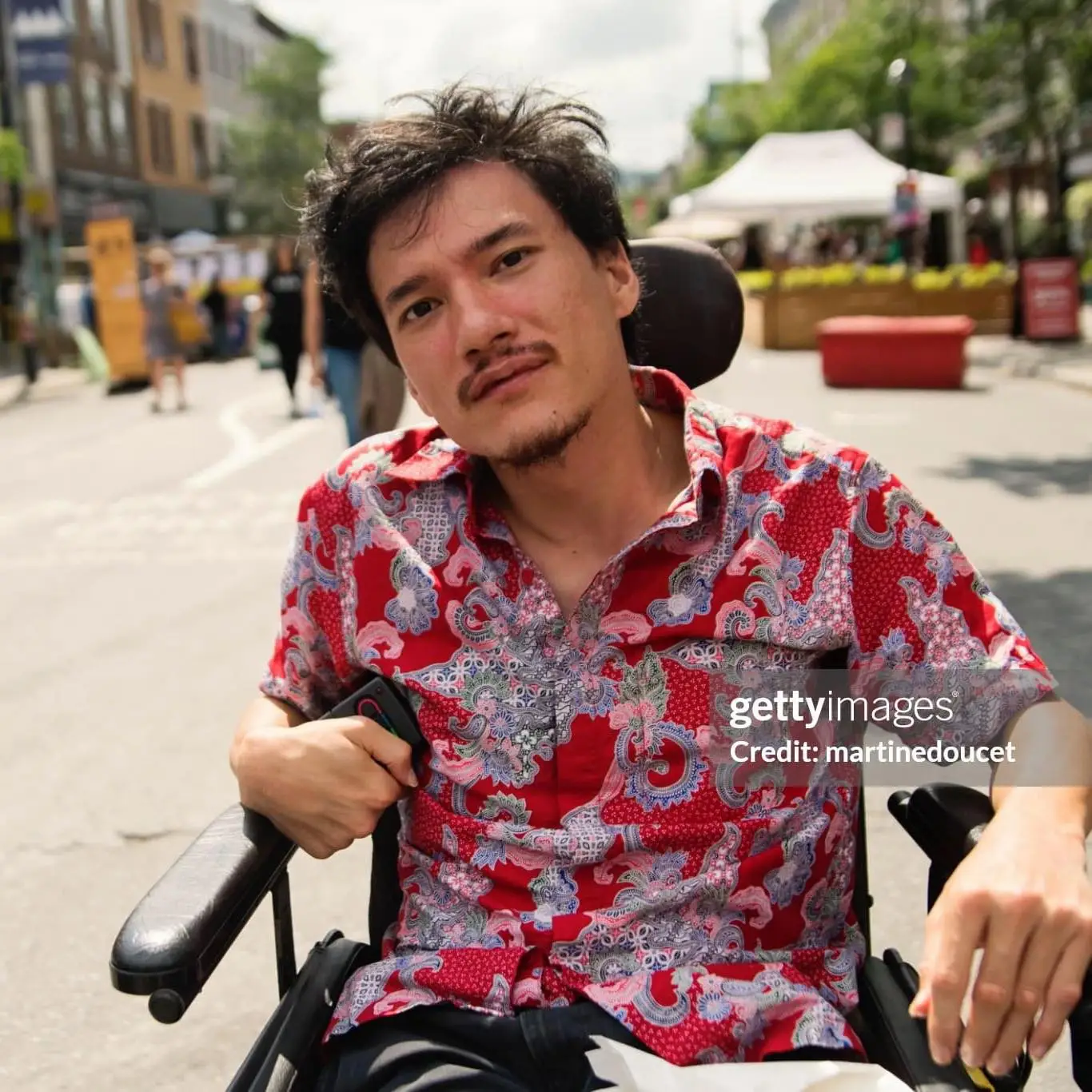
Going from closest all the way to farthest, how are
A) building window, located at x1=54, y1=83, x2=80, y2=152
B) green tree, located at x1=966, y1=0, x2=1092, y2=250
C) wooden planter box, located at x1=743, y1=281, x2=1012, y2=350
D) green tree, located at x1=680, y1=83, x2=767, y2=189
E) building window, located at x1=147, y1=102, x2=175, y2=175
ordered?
green tree, located at x1=966, y1=0, x2=1092, y2=250, wooden planter box, located at x1=743, y1=281, x2=1012, y2=350, building window, located at x1=54, y1=83, x2=80, y2=152, building window, located at x1=147, y1=102, x2=175, y2=175, green tree, located at x1=680, y1=83, x2=767, y2=189

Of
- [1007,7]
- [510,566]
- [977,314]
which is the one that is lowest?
[977,314]

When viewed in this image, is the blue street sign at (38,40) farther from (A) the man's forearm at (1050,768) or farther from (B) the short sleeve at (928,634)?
(A) the man's forearm at (1050,768)

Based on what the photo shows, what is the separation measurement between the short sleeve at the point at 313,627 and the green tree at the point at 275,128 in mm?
50573

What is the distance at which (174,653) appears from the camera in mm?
5980

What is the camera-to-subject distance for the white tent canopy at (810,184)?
21828mm

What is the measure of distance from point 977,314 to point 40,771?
728 inches

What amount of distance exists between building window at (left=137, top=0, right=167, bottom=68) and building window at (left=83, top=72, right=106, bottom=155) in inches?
196

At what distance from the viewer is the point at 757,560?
1897 mm

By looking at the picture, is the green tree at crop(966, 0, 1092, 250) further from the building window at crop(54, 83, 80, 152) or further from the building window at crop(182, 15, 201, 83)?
the building window at crop(182, 15, 201, 83)

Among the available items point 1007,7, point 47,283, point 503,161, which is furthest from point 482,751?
point 47,283

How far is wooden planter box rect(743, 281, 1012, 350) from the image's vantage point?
20969 mm

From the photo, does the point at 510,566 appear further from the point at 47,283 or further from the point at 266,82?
the point at 266,82

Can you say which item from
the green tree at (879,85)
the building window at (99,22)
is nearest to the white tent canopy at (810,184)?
the green tree at (879,85)

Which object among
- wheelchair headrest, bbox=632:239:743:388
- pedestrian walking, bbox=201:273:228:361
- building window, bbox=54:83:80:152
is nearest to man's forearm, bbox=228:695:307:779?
wheelchair headrest, bbox=632:239:743:388
